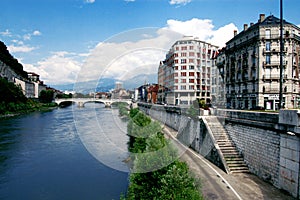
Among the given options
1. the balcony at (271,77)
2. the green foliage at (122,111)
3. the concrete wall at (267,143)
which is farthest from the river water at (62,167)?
the balcony at (271,77)

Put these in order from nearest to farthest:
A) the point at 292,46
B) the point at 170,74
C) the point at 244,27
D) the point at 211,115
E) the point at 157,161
A: the point at 157,161 < the point at 170,74 < the point at 211,115 < the point at 292,46 < the point at 244,27

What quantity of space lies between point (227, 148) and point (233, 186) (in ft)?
14.5

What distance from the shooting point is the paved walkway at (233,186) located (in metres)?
10.6

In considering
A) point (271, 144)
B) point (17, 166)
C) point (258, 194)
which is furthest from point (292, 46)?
point (17, 166)

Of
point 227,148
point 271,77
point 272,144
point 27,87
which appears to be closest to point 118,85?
point 272,144

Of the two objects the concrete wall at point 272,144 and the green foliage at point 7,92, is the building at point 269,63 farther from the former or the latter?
the green foliage at point 7,92

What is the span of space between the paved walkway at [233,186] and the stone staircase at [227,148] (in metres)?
0.69

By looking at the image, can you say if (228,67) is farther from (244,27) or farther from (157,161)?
(157,161)

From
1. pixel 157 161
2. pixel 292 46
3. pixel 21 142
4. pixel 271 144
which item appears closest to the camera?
pixel 157 161

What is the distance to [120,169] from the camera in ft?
68.9

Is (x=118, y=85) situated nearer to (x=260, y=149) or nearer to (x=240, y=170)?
(x=260, y=149)

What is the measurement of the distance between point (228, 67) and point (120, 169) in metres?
33.6

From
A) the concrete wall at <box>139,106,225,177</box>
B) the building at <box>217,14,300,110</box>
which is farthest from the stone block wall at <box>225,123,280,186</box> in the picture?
the building at <box>217,14,300,110</box>

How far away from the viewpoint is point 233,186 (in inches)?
459
